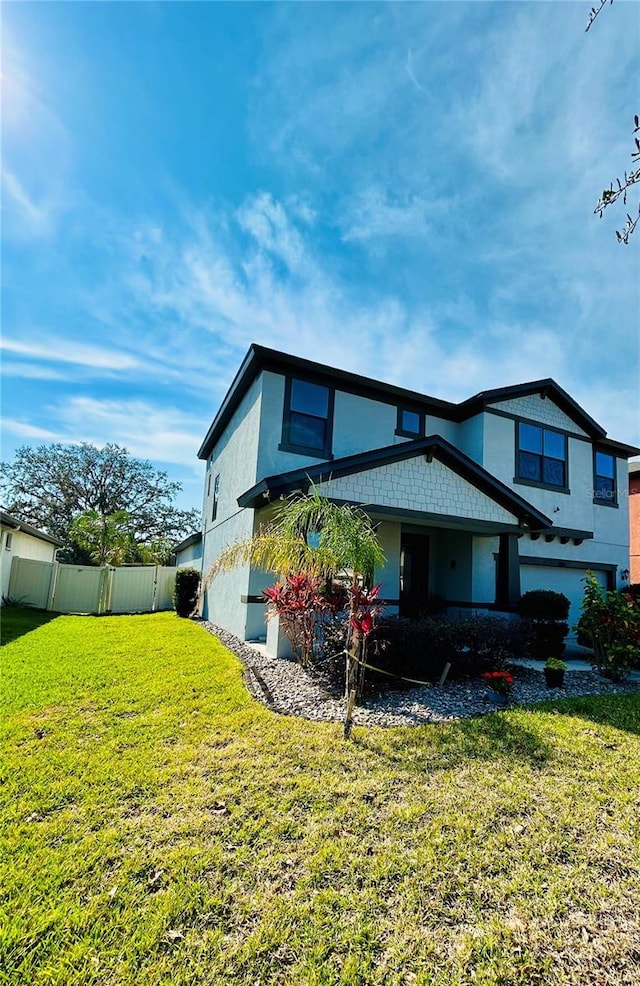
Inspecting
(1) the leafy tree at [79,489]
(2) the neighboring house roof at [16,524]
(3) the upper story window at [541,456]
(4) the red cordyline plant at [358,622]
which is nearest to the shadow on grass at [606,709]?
(4) the red cordyline plant at [358,622]

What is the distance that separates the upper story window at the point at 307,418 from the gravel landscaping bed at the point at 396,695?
528 cm

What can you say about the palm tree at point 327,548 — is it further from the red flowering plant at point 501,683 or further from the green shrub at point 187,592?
the green shrub at point 187,592

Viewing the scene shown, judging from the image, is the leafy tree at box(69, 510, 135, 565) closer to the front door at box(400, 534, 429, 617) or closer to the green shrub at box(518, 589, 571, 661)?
the front door at box(400, 534, 429, 617)

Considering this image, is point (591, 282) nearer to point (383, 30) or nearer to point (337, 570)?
point (383, 30)

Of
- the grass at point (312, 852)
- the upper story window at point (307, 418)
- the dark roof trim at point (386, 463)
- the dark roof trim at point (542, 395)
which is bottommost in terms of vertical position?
the grass at point (312, 852)

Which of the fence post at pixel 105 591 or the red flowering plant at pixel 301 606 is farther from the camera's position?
the fence post at pixel 105 591

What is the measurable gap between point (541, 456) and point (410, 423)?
17.3ft

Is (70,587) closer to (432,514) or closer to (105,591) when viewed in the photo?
(105,591)

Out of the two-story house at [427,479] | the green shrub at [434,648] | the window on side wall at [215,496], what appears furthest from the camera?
the window on side wall at [215,496]

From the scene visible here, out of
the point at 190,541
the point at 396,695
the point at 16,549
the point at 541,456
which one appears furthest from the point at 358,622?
the point at 16,549

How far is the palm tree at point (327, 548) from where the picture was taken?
20.1 ft

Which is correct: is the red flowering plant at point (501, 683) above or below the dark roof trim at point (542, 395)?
below

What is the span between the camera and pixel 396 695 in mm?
6660

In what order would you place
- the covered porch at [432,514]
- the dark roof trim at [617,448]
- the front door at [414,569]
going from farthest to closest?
the dark roof trim at [617,448] → the front door at [414,569] → the covered porch at [432,514]
